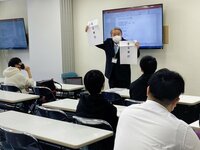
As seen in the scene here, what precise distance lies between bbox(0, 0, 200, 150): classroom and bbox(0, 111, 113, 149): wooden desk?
3.58 meters

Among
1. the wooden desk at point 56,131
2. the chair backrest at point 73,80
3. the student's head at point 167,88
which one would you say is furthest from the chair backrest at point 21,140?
the chair backrest at point 73,80

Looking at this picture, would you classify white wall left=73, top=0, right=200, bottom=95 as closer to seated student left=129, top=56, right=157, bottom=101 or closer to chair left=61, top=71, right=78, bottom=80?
chair left=61, top=71, right=78, bottom=80

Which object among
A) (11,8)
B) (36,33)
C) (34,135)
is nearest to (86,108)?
(34,135)

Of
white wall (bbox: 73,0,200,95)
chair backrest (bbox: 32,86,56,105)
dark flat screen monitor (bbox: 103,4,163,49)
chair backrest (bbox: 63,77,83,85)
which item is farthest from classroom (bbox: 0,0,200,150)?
chair backrest (bbox: 32,86,56,105)

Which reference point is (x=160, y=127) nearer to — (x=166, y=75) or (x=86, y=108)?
(x=166, y=75)

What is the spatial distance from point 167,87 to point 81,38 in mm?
6031

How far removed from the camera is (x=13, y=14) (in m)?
8.83

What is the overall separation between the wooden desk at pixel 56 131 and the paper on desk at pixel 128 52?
253 centimetres

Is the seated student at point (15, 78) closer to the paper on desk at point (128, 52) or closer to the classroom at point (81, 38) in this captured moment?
the paper on desk at point (128, 52)

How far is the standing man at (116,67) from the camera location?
17.5 feet

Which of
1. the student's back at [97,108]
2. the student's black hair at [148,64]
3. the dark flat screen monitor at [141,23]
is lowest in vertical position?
the student's back at [97,108]

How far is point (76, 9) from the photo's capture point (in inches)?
294

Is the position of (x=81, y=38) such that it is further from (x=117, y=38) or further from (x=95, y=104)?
(x=95, y=104)

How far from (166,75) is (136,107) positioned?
218 mm
